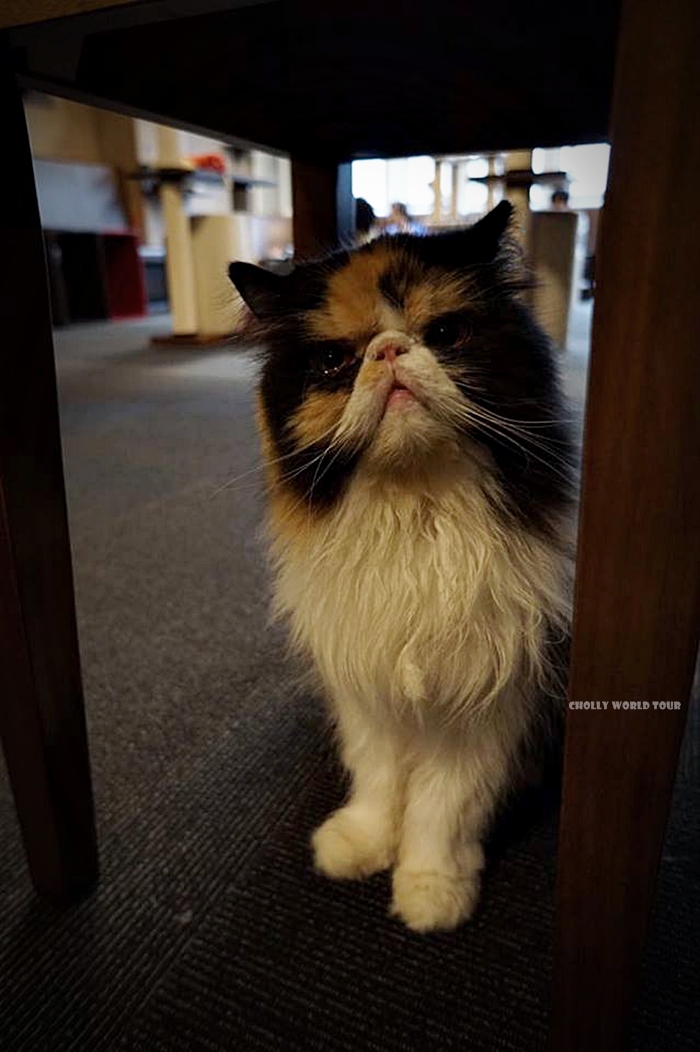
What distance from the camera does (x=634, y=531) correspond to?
430 mm

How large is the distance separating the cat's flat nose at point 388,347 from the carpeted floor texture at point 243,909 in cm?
24

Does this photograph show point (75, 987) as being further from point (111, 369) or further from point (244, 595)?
point (111, 369)

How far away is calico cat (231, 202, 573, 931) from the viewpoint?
607mm

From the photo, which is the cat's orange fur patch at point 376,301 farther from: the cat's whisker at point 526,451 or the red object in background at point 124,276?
the red object in background at point 124,276

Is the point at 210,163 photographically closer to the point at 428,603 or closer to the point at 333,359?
the point at 333,359

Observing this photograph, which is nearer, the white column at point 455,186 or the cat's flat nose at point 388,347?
the cat's flat nose at point 388,347

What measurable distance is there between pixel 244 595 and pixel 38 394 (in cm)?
88

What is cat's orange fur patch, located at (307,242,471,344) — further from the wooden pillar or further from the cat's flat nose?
the wooden pillar

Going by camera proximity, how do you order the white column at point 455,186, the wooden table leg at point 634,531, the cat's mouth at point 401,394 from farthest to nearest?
the white column at point 455,186
the cat's mouth at point 401,394
the wooden table leg at point 634,531

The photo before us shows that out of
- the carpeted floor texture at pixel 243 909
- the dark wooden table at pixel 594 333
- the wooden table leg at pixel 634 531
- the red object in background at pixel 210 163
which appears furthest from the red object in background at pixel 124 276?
the wooden table leg at pixel 634 531

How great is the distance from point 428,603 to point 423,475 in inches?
4.4

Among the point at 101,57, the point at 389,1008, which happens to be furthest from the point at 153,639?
the point at 101,57

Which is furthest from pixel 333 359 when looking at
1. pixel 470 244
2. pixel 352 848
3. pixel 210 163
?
pixel 210 163

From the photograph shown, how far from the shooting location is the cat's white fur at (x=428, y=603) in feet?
1.96
